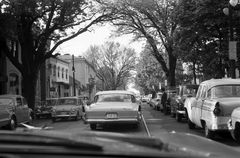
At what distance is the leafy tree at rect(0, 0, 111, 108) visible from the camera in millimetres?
26188

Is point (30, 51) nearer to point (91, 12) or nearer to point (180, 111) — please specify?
point (91, 12)

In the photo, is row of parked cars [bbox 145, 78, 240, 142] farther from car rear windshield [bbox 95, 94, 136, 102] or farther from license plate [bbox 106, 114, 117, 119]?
license plate [bbox 106, 114, 117, 119]

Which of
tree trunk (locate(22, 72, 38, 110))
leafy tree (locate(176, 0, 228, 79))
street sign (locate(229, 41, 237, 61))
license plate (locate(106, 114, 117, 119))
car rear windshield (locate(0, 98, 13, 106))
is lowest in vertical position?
license plate (locate(106, 114, 117, 119))

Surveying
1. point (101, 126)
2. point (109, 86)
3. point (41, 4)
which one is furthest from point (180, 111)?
point (109, 86)

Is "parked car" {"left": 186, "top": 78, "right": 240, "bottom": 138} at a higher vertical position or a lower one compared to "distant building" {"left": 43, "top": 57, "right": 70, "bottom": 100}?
lower

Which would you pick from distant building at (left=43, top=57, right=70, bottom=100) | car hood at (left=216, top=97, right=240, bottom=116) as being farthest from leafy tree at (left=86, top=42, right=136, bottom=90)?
car hood at (left=216, top=97, right=240, bottom=116)

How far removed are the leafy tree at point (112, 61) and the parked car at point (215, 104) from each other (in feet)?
230

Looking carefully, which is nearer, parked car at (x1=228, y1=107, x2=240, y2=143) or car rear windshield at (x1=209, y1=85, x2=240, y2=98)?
parked car at (x1=228, y1=107, x2=240, y2=143)

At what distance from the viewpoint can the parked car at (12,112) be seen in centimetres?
1703

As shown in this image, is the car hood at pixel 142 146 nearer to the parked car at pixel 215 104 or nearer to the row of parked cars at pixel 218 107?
the row of parked cars at pixel 218 107

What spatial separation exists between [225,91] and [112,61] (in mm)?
73275

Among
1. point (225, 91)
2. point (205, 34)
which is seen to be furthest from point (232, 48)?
point (225, 91)

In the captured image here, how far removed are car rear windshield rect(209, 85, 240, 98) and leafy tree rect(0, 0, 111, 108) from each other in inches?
609

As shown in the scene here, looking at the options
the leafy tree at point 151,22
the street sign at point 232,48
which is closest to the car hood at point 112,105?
the street sign at point 232,48
